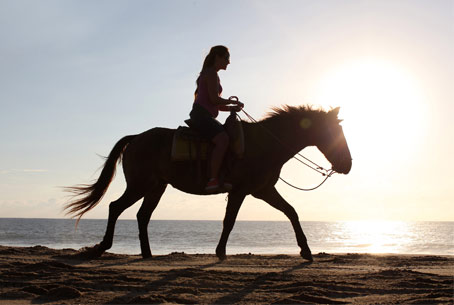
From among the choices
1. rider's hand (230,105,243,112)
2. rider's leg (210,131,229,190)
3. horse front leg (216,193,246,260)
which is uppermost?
rider's hand (230,105,243,112)

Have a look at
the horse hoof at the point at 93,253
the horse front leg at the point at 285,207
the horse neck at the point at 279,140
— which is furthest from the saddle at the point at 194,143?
the horse hoof at the point at 93,253

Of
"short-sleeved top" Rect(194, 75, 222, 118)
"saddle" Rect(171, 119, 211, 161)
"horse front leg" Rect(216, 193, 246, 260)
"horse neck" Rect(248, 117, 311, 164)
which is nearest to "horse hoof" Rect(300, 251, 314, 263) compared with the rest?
"horse front leg" Rect(216, 193, 246, 260)

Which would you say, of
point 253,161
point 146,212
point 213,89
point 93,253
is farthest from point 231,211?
point 93,253

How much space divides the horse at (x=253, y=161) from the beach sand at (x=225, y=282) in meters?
0.85

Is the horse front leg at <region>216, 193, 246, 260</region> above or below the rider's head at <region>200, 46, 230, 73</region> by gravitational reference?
below

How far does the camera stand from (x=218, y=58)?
7930 mm

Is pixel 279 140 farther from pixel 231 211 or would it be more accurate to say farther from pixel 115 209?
pixel 115 209

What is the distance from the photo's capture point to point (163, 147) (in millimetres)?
8367

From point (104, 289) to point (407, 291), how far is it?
3.12 metres

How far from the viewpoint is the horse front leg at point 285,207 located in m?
8.32

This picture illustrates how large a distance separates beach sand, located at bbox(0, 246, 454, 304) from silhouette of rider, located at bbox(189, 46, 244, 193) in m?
1.56

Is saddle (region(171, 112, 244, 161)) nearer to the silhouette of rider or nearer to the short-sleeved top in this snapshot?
the silhouette of rider

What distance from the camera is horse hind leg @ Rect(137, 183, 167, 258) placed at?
8.75 metres

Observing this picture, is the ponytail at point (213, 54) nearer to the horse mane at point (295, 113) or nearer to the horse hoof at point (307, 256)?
the horse mane at point (295, 113)
